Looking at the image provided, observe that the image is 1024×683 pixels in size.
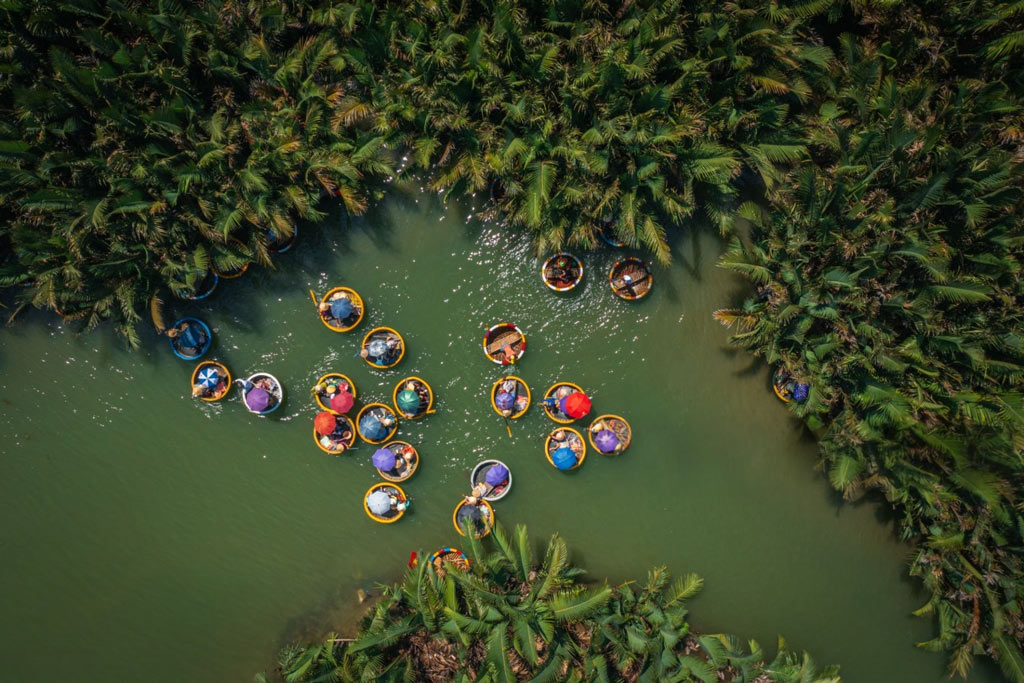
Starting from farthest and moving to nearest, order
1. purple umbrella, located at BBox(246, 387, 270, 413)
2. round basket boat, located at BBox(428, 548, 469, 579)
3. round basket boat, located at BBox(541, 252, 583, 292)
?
round basket boat, located at BBox(541, 252, 583, 292), purple umbrella, located at BBox(246, 387, 270, 413), round basket boat, located at BBox(428, 548, 469, 579)

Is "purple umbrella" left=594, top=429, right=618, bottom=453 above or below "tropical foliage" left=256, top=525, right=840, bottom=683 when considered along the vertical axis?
above

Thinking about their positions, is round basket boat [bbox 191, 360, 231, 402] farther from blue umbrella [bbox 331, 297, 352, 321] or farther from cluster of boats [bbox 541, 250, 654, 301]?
cluster of boats [bbox 541, 250, 654, 301]

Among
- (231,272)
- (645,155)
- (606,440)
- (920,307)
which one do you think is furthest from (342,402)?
(920,307)

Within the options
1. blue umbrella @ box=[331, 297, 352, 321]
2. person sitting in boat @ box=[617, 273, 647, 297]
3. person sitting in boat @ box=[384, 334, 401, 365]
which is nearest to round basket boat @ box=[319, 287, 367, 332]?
blue umbrella @ box=[331, 297, 352, 321]

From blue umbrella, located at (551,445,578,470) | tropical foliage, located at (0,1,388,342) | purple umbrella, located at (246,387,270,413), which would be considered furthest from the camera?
blue umbrella, located at (551,445,578,470)

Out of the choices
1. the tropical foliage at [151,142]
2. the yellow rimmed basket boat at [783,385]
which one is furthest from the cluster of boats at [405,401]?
the yellow rimmed basket boat at [783,385]

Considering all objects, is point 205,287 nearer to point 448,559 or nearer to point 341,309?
point 341,309
